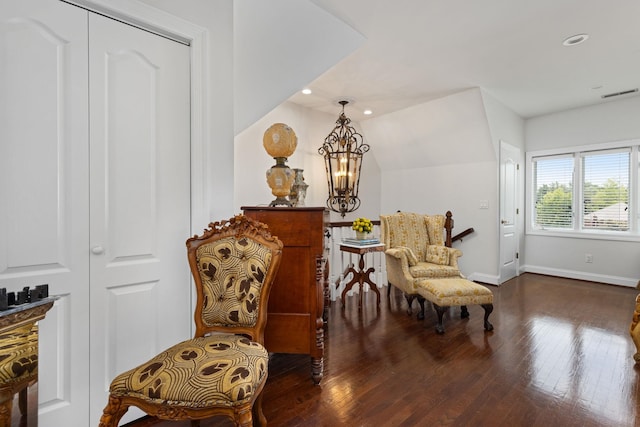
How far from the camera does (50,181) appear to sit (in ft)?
4.46

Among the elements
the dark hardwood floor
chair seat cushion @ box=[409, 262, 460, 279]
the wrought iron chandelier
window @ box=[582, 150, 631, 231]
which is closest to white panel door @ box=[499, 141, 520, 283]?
window @ box=[582, 150, 631, 231]

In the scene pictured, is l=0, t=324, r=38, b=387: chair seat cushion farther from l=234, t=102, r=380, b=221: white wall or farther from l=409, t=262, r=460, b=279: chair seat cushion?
l=409, t=262, r=460, b=279: chair seat cushion

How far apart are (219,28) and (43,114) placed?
103cm

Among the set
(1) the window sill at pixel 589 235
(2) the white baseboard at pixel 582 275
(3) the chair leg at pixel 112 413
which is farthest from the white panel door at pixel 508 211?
(3) the chair leg at pixel 112 413

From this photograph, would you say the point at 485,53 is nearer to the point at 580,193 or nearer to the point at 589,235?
the point at 580,193

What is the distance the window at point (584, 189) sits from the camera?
4371 mm

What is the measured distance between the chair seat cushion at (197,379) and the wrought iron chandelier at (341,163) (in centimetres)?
353

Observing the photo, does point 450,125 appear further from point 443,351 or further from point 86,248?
point 86,248

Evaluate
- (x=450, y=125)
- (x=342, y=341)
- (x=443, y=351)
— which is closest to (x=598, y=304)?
(x=443, y=351)

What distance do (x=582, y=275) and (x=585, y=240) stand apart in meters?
0.55

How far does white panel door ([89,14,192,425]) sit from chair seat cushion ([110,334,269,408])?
509 millimetres

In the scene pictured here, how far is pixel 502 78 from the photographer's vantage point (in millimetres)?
3576

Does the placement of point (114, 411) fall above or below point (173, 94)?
below

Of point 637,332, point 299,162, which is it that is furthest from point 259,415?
point 299,162
